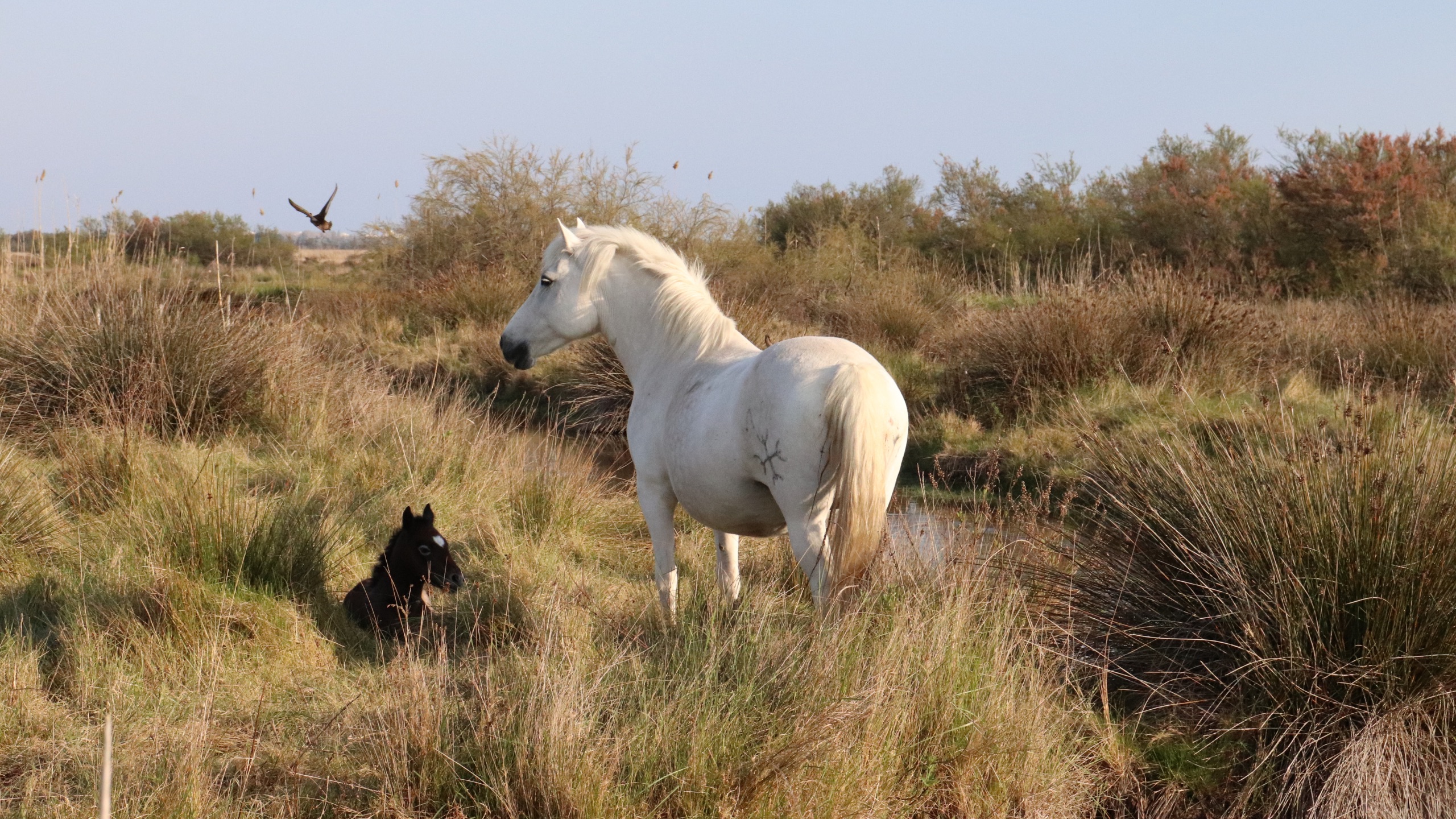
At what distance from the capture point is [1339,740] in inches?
119

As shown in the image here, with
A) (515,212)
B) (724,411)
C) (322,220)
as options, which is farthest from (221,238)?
(724,411)

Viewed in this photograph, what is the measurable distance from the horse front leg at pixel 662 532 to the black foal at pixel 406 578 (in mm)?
889

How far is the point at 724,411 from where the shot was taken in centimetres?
368

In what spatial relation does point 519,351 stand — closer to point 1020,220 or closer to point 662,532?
point 662,532

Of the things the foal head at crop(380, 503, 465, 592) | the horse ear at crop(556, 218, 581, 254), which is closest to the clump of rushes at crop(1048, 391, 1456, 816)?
the horse ear at crop(556, 218, 581, 254)

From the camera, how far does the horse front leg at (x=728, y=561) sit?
4.22m

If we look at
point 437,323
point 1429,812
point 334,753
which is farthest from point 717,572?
point 437,323

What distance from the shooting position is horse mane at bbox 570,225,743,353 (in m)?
4.34

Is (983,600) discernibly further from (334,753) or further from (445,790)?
(334,753)

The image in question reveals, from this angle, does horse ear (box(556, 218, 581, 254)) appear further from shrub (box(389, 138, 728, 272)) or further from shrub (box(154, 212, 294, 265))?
shrub (box(154, 212, 294, 265))

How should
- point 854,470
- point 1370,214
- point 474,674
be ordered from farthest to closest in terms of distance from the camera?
1. point 1370,214
2. point 854,470
3. point 474,674

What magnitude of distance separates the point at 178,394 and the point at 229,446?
627 mm

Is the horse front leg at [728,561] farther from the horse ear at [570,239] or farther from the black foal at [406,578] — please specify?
the horse ear at [570,239]

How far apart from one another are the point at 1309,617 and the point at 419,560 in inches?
131
